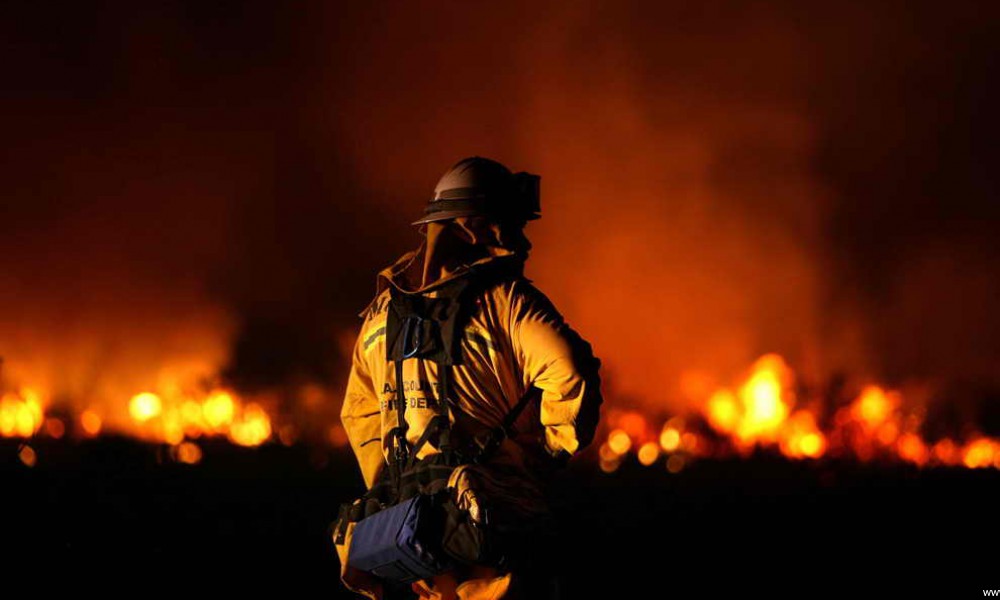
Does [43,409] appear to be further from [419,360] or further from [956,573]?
[419,360]

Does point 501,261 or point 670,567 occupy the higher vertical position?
point 501,261

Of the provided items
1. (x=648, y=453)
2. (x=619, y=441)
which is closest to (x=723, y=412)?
(x=648, y=453)

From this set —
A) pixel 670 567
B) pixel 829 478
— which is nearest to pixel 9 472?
pixel 670 567

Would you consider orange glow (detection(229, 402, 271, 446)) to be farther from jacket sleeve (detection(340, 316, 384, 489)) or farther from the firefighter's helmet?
the firefighter's helmet

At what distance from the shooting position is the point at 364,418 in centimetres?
549

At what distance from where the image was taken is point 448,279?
480 cm

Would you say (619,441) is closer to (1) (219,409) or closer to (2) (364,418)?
(1) (219,409)

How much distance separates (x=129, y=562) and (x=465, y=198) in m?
7.91

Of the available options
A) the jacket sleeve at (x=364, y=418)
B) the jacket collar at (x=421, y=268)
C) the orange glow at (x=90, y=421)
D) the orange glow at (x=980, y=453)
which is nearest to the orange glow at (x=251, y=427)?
the orange glow at (x=90, y=421)

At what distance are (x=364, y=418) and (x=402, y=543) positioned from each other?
1095 millimetres

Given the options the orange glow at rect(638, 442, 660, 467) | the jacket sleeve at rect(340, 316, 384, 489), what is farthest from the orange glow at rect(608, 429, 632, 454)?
the jacket sleeve at rect(340, 316, 384, 489)

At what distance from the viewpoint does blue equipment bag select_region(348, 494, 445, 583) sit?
4469 mm

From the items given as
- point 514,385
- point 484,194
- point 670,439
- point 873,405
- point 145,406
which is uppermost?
point 484,194

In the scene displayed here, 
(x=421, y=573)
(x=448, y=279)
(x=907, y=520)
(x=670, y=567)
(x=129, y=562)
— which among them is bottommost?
(x=907, y=520)
